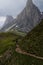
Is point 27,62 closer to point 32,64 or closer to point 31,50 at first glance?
point 32,64

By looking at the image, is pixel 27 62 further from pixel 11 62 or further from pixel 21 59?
pixel 11 62

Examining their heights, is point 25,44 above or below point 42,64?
above

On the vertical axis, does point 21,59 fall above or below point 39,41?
below

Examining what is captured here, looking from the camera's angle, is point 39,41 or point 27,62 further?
point 39,41

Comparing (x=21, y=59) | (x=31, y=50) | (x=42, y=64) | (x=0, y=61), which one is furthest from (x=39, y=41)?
(x=0, y=61)

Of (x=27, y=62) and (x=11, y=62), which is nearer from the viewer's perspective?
(x=27, y=62)

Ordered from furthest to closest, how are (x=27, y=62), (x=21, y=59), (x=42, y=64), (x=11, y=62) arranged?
(x=11, y=62) < (x=21, y=59) < (x=27, y=62) < (x=42, y=64)

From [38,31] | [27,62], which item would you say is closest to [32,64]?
[27,62]

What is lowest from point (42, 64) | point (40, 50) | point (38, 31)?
point (42, 64)

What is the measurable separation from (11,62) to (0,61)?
1284cm

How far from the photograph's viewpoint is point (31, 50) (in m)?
67.7

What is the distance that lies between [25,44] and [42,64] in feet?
60.8

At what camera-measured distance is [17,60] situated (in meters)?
66.8

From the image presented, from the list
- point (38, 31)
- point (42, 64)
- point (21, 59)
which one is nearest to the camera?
point (42, 64)
